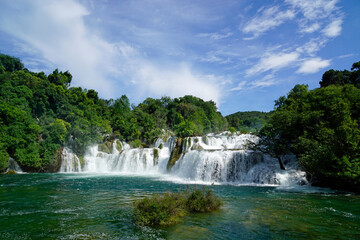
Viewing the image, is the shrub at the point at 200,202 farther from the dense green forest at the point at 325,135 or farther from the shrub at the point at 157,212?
the dense green forest at the point at 325,135

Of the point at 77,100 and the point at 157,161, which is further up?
the point at 77,100

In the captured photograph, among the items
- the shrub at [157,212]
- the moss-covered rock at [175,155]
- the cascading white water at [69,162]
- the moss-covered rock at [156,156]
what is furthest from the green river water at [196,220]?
the cascading white water at [69,162]

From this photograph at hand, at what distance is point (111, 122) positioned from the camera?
47.1 m

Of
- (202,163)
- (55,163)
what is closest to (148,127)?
(55,163)

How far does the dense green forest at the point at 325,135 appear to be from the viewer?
12.8 metres

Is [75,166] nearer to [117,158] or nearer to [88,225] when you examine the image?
[117,158]

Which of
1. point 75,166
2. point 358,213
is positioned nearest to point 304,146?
point 358,213

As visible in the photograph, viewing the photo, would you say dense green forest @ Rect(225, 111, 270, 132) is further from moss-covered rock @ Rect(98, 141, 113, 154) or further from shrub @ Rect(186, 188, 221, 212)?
shrub @ Rect(186, 188, 221, 212)

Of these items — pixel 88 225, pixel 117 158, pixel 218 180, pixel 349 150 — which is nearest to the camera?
pixel 88 225

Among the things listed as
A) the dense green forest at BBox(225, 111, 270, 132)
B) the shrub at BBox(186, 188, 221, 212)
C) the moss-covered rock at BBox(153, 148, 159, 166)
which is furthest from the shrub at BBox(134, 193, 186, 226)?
the dense green forest at BBox(225, 111, 270, 132)

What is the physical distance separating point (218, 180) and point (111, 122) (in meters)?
32.6

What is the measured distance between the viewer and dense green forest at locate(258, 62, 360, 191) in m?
12.8

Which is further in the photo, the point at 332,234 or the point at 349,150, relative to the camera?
the point at 349,150

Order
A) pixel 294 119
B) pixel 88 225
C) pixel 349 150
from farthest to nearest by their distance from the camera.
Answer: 1. pixel 294 119
2. pixel 349 150
3. pixel 88 225
